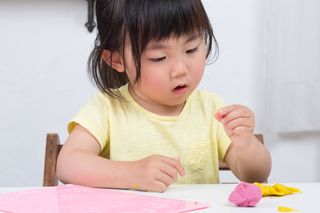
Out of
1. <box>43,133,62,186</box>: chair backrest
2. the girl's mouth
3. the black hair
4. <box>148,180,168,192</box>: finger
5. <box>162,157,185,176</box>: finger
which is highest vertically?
the black hair

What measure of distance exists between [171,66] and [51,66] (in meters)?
1.04

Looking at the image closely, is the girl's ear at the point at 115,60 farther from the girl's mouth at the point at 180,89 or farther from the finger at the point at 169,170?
the finger at the point at 169,170

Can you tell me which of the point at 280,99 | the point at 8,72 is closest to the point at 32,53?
the point at 8,72

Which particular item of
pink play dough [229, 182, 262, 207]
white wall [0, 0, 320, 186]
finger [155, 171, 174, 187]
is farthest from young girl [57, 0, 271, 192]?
white wall [0, 0, 320, 186]


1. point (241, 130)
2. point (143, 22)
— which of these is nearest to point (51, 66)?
point (143, 22)

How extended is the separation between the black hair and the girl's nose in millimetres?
45

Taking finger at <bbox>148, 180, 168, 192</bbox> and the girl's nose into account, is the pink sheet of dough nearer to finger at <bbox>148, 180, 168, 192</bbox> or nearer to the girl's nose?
finger at <bbox>148, 180, 168, 192</bbox>

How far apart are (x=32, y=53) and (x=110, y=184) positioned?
1139 mm

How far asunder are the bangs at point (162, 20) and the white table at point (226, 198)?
0.83 feet

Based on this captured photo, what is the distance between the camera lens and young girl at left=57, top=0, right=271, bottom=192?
3.07 feet

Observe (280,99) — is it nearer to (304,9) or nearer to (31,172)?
(304,9)

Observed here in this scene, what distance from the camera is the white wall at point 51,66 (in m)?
1.96

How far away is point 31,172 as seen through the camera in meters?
2.00

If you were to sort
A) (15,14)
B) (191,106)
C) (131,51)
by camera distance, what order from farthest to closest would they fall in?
(15,14) → (191,106) → (131,51)
